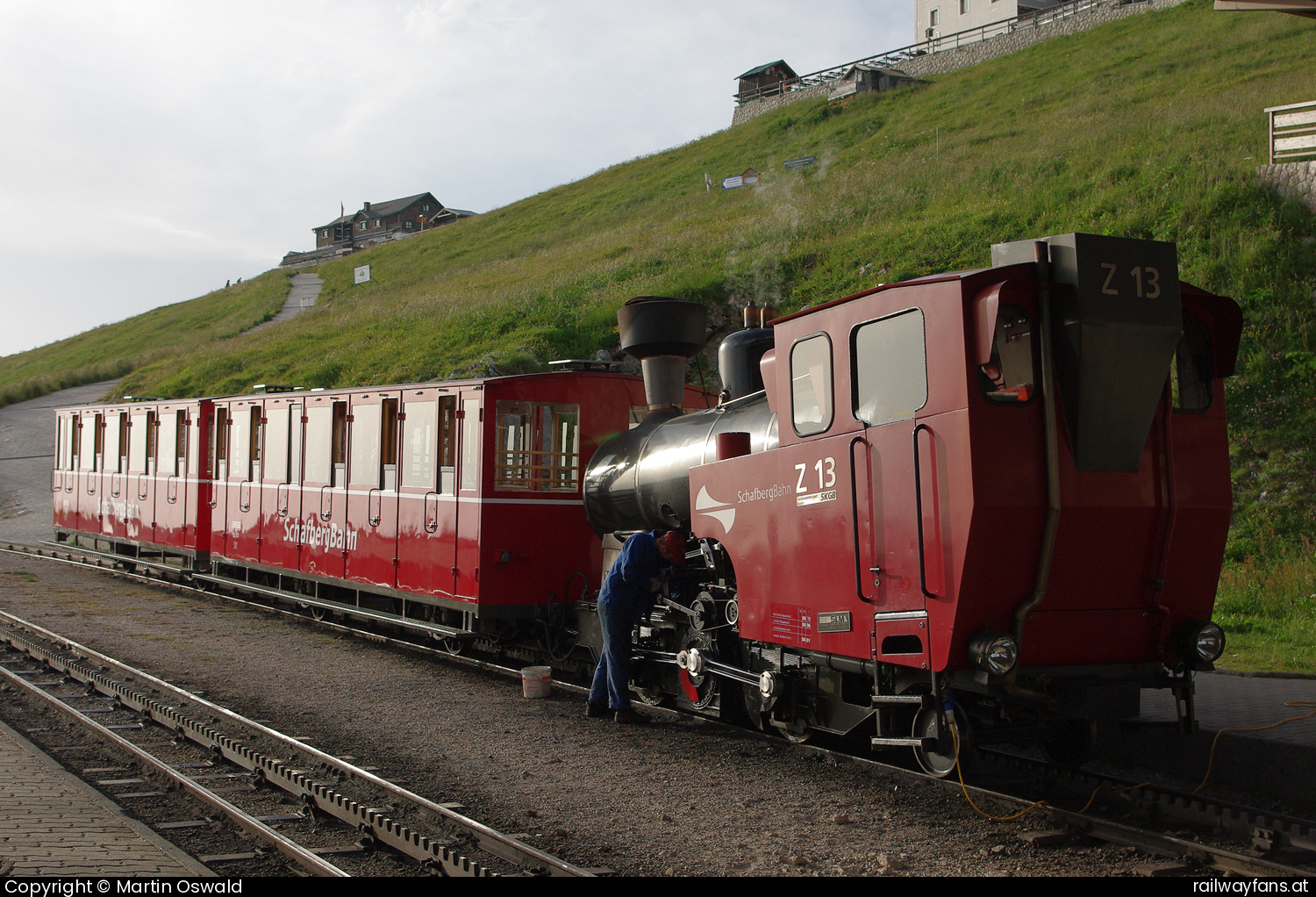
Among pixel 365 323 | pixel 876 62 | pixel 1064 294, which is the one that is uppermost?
pixel 876 62

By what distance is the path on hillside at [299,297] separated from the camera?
5541 centimetres

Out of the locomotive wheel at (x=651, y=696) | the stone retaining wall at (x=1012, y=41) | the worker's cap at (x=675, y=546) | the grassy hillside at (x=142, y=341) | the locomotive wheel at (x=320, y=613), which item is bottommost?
the locomotive wheel at (x=651, y=696)

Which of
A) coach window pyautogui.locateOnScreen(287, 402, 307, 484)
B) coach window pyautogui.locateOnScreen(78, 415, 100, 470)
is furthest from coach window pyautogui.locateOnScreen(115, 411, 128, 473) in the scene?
coach window pyautogui.locateOnScreen(287, 402, 307, 484)

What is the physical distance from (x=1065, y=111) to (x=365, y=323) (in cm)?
2672

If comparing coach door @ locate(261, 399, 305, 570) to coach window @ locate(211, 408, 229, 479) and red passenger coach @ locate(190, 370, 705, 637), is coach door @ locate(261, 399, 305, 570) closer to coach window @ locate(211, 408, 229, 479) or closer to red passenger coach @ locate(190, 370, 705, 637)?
red passenger coach @ locate(190, 370, 705, 637)

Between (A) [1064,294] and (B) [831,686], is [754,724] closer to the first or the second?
(B) [831,686]

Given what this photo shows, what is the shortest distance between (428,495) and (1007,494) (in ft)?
24.1

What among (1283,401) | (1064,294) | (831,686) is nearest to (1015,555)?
(1064,294)

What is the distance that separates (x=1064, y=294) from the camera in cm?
507

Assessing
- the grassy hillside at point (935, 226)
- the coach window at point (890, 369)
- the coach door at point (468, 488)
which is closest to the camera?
the coach window at point (890, 369)

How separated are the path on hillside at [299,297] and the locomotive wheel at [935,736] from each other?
51662 millimetres

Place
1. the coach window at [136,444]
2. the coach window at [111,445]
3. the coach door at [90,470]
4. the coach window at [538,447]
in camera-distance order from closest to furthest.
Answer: the coach window at [538,447]
the coach window at [136,444]
the coach window at [111,445]
the coach door at [90,470]

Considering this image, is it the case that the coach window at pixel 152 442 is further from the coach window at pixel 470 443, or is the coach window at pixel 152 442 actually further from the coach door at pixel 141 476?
the coach window at pixel 470 443

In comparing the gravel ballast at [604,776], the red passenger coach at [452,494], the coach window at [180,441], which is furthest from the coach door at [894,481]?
the coach window at [180,441]
